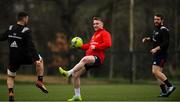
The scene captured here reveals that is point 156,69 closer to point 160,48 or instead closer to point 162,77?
point 162,77

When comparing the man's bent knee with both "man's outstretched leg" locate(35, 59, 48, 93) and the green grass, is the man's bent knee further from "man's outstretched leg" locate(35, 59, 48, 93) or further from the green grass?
"man's outstretched leg" locate(35, 59, 48, 93)

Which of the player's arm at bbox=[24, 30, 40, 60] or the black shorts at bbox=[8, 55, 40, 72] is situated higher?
the player's arm at bbox=[24, 30, 40, 60]

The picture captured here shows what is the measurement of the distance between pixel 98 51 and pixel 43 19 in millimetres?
31612

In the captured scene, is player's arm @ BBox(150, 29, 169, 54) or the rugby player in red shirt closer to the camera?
the rugby player in red shirt

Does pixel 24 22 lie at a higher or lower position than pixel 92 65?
higher

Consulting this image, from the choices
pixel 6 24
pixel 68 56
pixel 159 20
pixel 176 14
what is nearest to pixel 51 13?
pixel 6 24

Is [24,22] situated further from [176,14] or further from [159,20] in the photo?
[176,14]

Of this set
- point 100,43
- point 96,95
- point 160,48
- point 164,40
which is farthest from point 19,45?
point 164,40

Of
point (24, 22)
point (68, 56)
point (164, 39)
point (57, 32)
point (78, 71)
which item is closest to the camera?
point (24, 22)

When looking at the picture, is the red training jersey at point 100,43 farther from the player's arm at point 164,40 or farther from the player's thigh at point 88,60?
the player's arm at point 164,40

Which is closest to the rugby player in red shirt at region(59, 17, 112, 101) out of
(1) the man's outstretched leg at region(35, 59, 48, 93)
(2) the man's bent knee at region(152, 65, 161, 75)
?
(1) the man's outstretched leg at region(35, 59, 48, 93)

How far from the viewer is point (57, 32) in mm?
41250

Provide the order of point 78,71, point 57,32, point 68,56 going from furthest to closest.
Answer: point 57,32, point 68,56, point 78,71

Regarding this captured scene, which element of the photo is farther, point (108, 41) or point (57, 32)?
point (57, 32)
